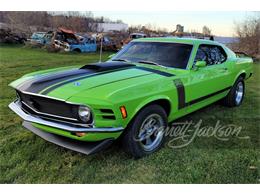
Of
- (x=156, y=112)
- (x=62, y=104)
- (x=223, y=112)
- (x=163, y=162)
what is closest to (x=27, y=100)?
(x=62, y=104)

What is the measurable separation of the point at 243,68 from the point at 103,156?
4.00 m

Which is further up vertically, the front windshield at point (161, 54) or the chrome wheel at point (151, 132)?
the front windshield at point (161, 54)

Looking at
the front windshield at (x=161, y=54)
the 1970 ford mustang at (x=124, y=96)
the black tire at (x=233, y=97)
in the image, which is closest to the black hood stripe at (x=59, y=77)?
the 1970 ford mustang at (x=124, y=96)

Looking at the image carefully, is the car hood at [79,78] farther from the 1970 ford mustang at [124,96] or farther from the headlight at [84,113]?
the headlight at [84,113]

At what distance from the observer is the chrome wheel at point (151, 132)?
3350 mm

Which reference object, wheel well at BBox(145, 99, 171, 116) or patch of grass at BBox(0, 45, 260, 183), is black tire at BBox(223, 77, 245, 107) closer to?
patch of grass at BBox(0, 45, 260, 183)

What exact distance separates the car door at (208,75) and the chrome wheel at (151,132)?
704mm

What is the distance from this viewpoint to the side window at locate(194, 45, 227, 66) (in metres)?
4.49

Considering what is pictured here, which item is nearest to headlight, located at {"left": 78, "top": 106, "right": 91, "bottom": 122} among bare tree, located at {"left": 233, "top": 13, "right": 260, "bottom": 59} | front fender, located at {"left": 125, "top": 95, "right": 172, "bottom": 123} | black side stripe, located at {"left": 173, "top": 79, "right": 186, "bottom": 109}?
front fender, located at {"left": 125, "top": 95, "right": 172, "bottom": 123}

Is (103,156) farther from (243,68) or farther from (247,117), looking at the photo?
(243,68)

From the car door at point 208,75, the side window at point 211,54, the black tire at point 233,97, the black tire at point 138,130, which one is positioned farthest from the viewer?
the black tire at point 233,97

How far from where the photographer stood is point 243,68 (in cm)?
578

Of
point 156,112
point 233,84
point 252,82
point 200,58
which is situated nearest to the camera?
point 156,112

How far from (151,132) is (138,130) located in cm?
36
